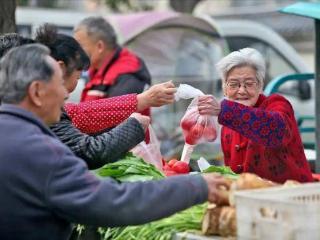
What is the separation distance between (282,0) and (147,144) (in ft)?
99.9

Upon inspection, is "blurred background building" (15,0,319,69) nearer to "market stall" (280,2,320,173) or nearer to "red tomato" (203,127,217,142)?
"market stall" (280,2,320,173)

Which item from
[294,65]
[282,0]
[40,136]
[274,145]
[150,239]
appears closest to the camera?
[40,136]

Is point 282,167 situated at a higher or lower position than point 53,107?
lower

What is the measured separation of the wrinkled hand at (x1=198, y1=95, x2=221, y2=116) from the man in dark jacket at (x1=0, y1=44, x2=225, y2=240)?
1.10 meters

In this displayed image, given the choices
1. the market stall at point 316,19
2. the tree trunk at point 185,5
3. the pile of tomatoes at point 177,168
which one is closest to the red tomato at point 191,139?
the pile of tomatoes at point 177,168

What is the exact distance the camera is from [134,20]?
36.5ft

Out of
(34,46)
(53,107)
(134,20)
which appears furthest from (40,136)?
(134,20)

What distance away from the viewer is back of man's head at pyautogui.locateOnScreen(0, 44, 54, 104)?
128 inches

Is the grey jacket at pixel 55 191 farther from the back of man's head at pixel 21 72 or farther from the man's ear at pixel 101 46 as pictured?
the man's ear at pixel 101 46

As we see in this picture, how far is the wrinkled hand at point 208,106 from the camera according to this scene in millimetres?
Answer: 4418

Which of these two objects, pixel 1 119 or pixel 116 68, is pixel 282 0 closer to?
pixel 116 68

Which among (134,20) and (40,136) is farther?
(134,20)

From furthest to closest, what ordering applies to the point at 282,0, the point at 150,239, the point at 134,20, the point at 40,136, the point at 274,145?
1. the point at 282,0
2. the point at 134,20
3. the point at 274,145
4. the point at 150,239
5. the point at 40,136

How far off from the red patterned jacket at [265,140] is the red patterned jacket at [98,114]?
55 centimetres
